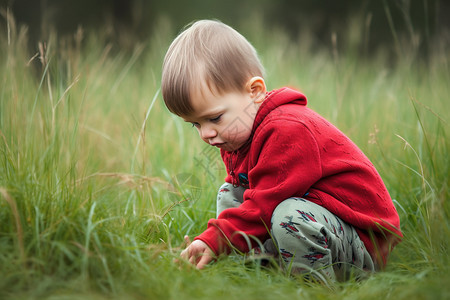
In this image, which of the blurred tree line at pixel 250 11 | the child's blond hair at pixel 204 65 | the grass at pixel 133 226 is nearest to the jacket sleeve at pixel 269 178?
the grass at pixel 133 226

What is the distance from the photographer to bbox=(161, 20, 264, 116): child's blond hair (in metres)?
1.49

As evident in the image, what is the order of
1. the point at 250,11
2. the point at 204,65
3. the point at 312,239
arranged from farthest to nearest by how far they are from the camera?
the point at 250,11, the point at 204,65, the point at 312,239

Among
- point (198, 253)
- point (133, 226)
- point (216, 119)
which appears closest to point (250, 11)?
point (216, 119)

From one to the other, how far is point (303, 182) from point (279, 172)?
81 mm

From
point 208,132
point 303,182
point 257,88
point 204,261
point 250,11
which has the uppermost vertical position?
point 250,11

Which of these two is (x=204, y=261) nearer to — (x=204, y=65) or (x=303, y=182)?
(x=303, y=182)

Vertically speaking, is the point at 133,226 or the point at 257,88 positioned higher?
the point at 257,88

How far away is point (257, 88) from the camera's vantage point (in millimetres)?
1586

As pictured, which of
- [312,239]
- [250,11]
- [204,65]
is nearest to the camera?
[312,239]

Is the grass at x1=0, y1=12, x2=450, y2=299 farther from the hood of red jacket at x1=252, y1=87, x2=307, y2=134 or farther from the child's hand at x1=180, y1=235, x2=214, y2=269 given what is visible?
the hood of red jacket at x1=252, y1=87, x2=307, y2=134

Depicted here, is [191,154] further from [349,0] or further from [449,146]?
[349,0]

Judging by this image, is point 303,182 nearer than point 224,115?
Yes

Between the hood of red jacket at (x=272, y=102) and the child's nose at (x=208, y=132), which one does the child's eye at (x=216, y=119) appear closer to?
the child's nose at (x=208, y=132)

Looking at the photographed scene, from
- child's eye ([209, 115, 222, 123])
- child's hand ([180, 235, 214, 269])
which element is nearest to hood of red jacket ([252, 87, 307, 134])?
child's eye ([209, 115, 222, 123])
